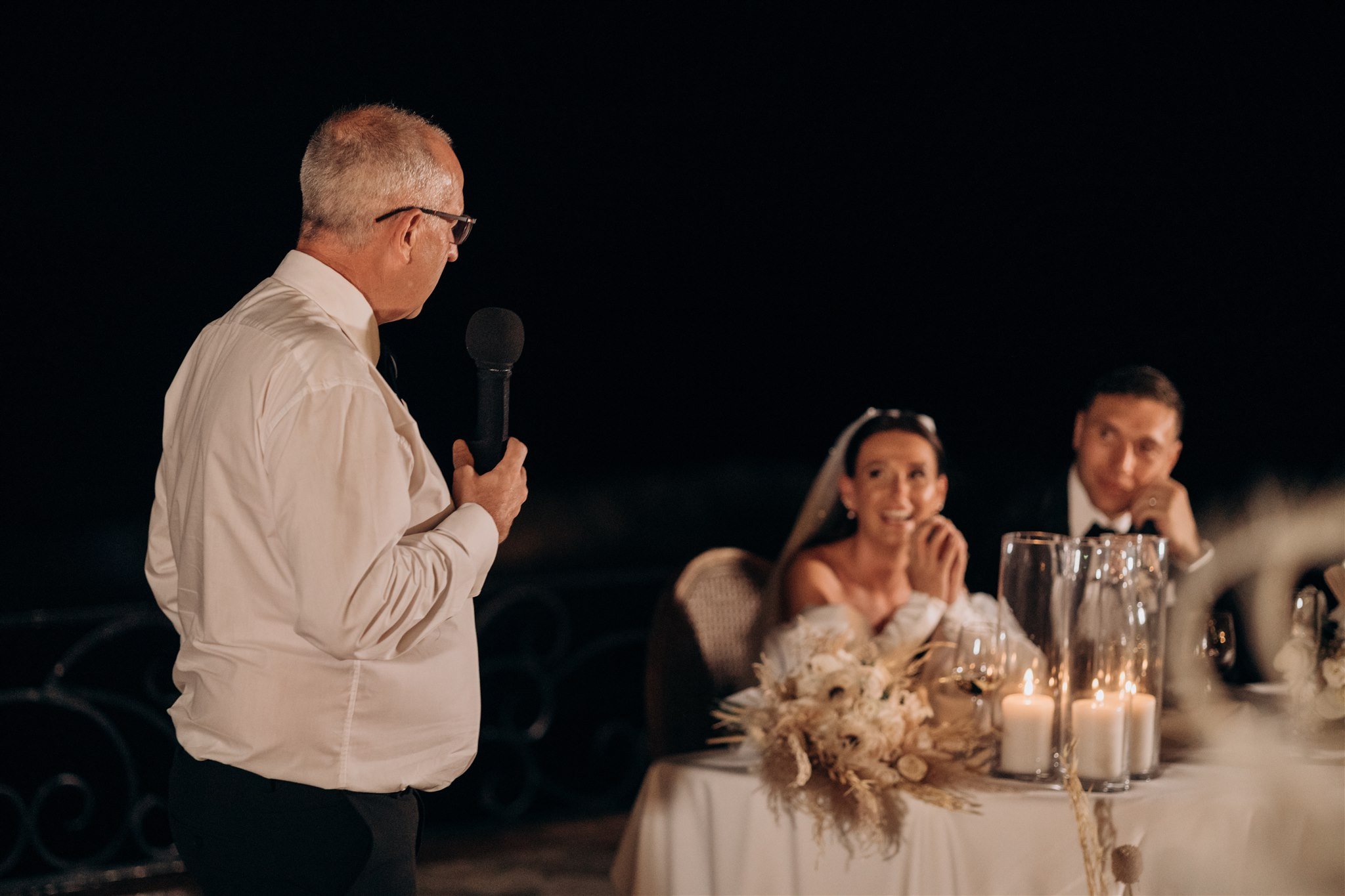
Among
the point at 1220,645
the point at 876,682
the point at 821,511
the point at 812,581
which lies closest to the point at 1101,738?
the point at 876,682

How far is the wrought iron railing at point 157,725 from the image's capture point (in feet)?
12.6

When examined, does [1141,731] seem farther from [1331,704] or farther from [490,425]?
[490,425]

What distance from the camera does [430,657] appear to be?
5.04 feet

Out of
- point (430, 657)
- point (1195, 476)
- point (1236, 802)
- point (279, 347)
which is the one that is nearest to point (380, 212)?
point (279, 347)

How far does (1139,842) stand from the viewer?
196 cm

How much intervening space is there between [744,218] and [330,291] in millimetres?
4911

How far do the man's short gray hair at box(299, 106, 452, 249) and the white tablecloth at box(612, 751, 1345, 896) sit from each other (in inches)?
45.0

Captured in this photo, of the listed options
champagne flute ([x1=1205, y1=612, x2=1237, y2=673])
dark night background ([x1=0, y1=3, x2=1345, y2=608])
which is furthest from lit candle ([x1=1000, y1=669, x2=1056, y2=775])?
dark night background ([x1=0, y1=3, x2=1345, y2=608])

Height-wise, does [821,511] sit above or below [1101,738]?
above

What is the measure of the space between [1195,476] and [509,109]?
358cm

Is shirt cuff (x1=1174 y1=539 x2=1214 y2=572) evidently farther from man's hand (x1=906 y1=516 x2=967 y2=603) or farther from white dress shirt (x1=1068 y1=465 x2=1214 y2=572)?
man's hand (x1=906 y1=516 x2=967 y2=603)

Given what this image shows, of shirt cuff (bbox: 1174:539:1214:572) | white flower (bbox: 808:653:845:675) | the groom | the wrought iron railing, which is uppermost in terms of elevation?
the groom

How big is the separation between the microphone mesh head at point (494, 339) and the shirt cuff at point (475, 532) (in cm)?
21

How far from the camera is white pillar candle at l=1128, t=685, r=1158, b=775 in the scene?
2.02 metres
